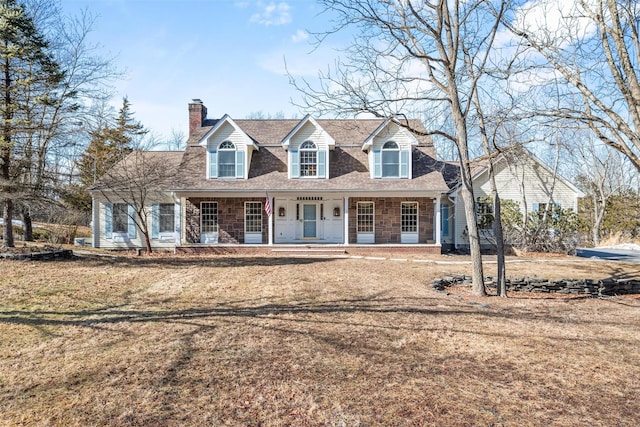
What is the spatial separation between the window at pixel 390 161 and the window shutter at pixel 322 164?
2.72 m

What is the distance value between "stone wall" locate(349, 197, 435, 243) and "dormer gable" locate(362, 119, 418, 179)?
135 centimetres

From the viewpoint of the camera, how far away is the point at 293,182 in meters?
18.0

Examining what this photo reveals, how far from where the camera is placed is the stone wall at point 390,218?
1902cm

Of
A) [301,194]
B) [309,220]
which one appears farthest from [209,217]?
[309,220]

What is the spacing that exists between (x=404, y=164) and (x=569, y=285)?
922 cm

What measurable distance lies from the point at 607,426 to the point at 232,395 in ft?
11.1

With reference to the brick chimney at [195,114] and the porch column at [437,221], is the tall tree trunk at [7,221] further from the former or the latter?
the porch column at [437,221]

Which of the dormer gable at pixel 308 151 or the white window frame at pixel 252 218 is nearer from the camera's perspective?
the dormer gable at pixel 308 151

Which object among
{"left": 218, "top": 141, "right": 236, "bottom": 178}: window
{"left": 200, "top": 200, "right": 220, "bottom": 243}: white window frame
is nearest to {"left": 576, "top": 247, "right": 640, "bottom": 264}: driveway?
{"left": 218, "top": 141, "right": 236, "bottom": 178}: window

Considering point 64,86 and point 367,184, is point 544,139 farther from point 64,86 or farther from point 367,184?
point 64,86

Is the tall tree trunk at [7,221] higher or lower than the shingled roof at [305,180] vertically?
lower

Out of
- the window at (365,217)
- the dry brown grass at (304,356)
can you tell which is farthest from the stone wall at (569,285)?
the window at (365,217)

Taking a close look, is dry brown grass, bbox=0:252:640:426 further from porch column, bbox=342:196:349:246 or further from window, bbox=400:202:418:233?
window, bbox=400:202:418:233

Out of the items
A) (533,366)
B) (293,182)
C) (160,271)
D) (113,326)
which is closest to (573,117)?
(533,366)
